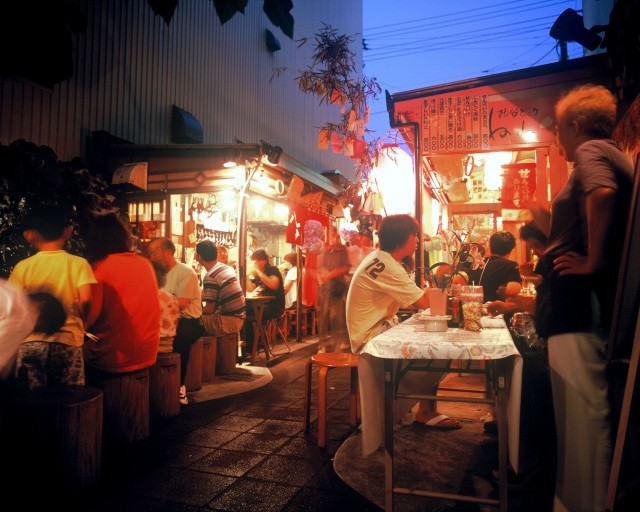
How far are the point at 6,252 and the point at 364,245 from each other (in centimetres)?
650

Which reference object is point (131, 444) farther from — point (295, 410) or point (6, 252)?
point (6, 252)

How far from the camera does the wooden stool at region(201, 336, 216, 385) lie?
7.73 m

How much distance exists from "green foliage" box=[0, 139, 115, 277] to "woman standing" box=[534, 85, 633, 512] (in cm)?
644

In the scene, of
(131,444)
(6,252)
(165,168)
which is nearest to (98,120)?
(165,168)

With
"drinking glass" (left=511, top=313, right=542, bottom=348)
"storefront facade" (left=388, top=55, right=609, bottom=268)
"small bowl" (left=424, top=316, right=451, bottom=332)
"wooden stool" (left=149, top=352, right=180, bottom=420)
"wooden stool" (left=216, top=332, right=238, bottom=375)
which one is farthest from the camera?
"wooden stool" (left=216, top=332, right=238, bottom=375)

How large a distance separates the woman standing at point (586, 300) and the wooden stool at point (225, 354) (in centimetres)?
636

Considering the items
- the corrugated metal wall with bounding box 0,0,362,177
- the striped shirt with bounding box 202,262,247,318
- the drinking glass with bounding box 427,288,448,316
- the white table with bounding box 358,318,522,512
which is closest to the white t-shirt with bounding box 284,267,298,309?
the corrugated metal wall with bounding box 0,0,362,177

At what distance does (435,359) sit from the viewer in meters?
3.05

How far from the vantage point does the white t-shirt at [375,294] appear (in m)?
4.26

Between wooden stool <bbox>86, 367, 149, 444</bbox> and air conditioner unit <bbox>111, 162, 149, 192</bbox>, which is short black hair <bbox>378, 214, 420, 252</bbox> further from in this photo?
air conditioner unit <bbox>111, 162, 149, 192</bbox>

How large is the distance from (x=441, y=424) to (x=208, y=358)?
4103 mm

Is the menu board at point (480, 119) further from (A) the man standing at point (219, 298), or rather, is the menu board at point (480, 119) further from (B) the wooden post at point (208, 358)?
(B) the wooden post at point (208, 358)

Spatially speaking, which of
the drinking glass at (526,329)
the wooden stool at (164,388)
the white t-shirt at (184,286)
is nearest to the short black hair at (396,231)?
the drinking glass at (526,329)

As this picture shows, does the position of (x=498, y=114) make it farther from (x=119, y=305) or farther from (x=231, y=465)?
(x=231, y=465)
